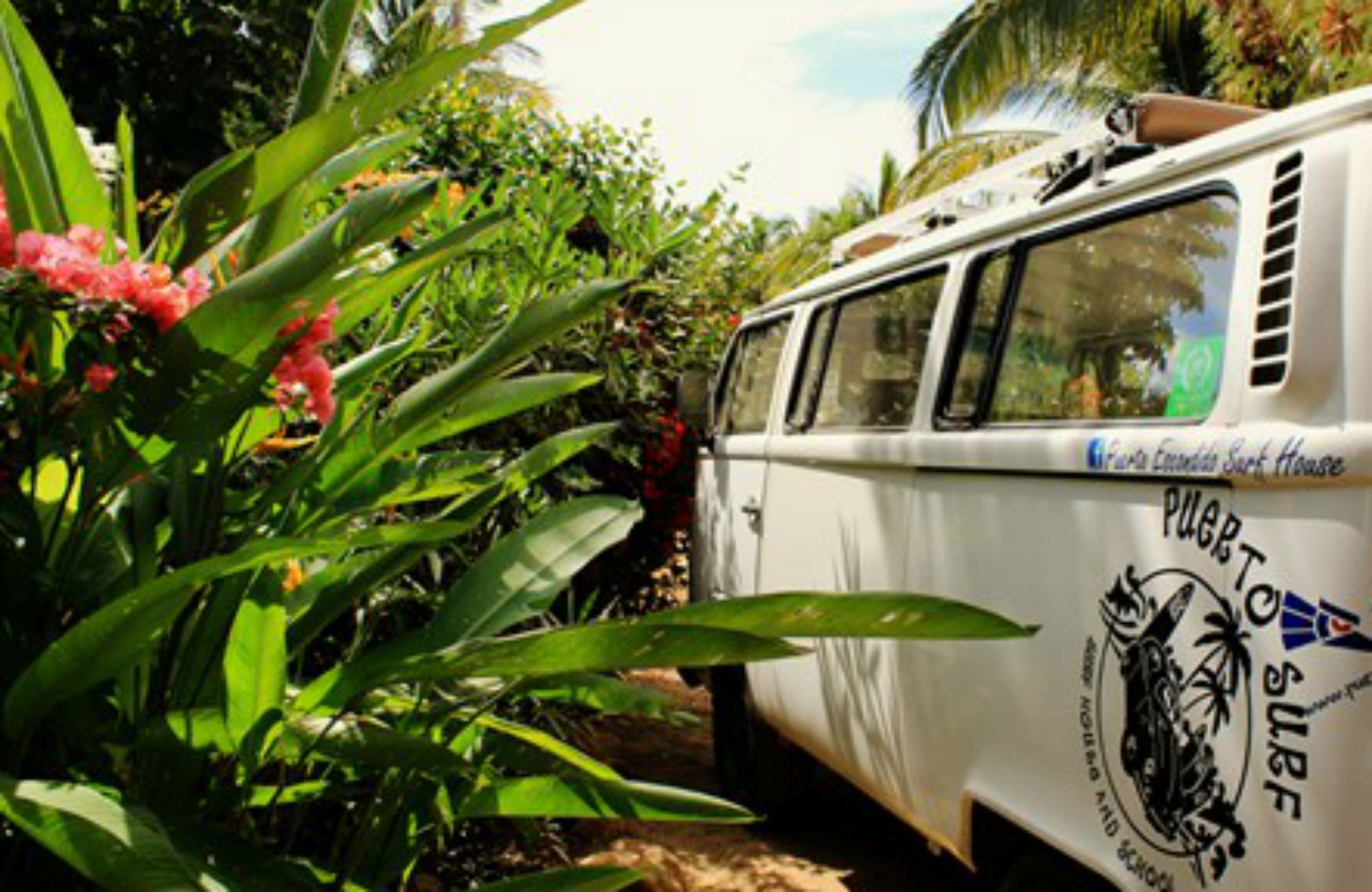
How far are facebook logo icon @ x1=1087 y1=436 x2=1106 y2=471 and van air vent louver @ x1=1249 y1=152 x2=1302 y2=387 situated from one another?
13.9 inches

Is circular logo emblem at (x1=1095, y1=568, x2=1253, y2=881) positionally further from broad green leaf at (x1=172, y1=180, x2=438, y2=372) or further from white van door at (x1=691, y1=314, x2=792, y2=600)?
white van door at (x1=691, y1=314, x2=792, y2=600)

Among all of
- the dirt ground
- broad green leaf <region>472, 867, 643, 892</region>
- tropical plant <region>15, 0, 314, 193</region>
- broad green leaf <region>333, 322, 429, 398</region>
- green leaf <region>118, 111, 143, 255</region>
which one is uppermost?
tropical plant <region>15, 0, 314, 193</region>

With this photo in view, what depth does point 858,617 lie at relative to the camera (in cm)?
172

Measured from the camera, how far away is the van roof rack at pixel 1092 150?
280cm

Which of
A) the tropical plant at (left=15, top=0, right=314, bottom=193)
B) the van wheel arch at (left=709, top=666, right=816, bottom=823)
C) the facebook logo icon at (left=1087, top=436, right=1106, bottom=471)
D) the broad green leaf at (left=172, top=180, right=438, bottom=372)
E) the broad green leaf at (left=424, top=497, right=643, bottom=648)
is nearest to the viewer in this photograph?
the broad green leaf at (left=172, top=180, right=438, bottom=372)

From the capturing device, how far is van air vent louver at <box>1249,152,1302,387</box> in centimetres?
202

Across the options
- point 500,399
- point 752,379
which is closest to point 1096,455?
point 500,399

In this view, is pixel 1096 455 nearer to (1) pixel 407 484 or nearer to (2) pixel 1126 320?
(2) pixel 1126 320

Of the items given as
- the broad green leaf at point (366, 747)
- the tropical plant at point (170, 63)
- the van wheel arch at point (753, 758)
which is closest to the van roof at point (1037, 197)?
the van wheel arch at point (753, 758)

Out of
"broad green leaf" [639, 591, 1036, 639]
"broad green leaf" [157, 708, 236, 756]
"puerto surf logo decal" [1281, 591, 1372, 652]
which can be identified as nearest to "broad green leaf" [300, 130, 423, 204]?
"broad green leaf" [157, 708, 236, 756]

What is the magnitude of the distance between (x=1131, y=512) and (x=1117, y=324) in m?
0.56

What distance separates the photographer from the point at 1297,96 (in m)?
8.68

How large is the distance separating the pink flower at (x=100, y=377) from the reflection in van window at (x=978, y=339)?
1.93 metres

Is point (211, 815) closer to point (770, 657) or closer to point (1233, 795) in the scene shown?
point (770, 657)
